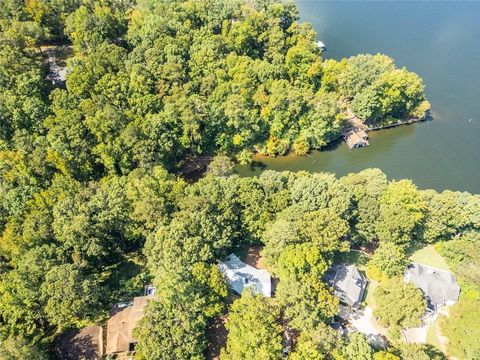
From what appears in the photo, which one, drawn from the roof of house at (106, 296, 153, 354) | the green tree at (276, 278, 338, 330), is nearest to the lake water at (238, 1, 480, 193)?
the green tree at (276, 278, 338, 330)

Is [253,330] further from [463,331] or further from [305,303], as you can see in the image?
[463,331]

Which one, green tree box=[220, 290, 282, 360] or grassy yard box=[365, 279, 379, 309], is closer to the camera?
green tree box=[220, 290, 282, 360]

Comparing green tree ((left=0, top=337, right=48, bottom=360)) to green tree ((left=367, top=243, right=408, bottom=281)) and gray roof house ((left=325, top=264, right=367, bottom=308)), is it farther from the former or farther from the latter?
green tree ((left=367, top=243, right=408, bottom=281))

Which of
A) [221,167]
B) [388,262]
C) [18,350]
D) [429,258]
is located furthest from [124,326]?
[429,258]

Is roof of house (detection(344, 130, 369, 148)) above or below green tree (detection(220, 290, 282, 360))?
above

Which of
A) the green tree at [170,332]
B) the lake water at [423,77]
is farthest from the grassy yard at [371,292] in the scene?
the lake water at [423,77]

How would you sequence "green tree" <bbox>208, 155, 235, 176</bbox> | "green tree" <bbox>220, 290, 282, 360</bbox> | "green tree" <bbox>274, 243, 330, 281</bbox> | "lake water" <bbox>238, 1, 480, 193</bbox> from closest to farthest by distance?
"green tree" <bbox>220, 290, 282, 360</bbox>
"green tree" <bbox>274, 243, 330, 281</bbox>
"green tree" <bbox>208, 155, 235, 176</bbox>
"lake water" <bbox>238, 1, 480, 193</bbox>

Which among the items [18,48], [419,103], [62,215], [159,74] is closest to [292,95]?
[159,74]

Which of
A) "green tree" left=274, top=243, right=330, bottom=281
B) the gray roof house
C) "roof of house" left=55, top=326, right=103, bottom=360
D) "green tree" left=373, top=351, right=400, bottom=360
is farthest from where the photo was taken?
the gray roof house
